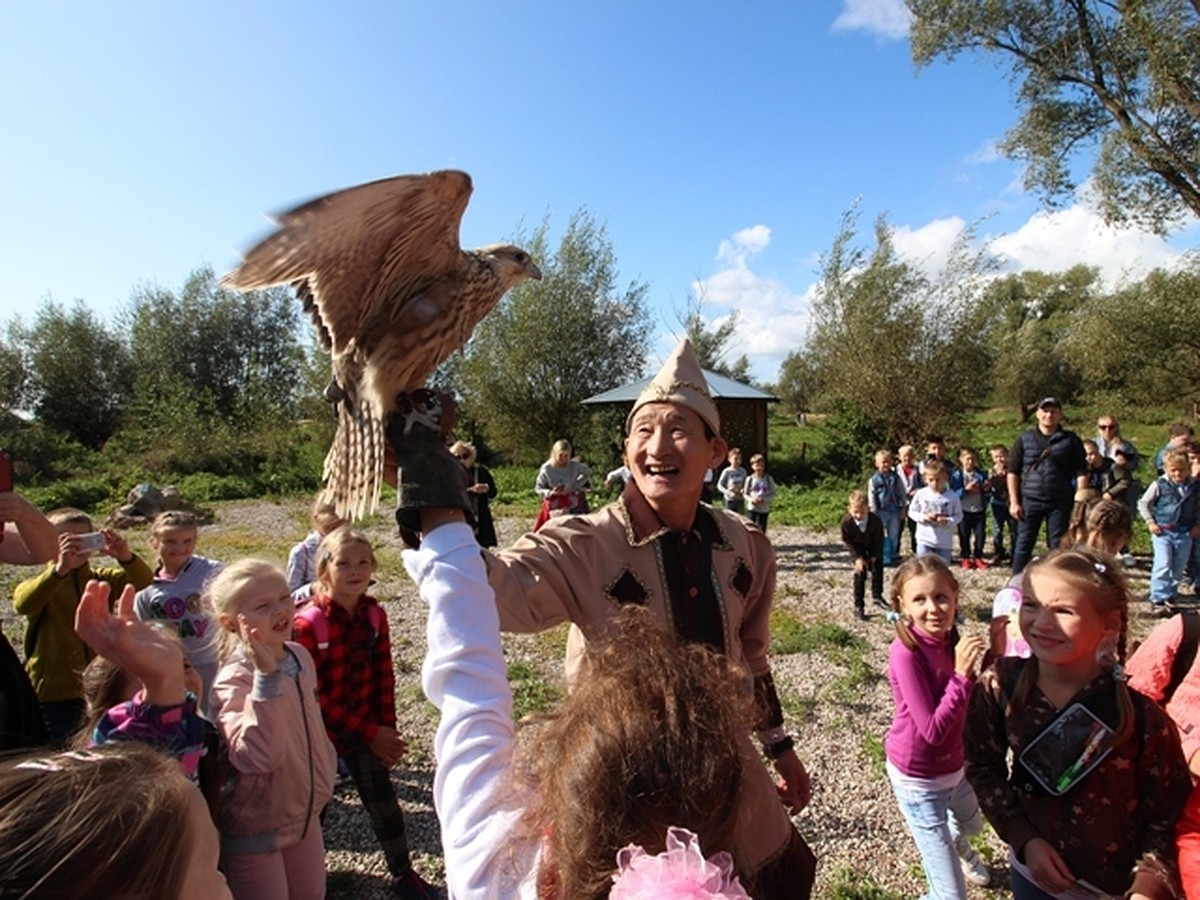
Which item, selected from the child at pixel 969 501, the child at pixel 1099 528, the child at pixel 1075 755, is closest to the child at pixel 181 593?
the child at pixel 1075 755

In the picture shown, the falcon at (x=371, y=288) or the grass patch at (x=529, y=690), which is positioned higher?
the falcon at (x=371, y=288)

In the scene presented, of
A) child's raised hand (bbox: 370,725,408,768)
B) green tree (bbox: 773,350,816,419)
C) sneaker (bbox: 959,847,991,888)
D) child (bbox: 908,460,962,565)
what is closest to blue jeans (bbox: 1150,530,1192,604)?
child (bbox: 908,460,962,565)

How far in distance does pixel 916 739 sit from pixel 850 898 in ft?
3.36

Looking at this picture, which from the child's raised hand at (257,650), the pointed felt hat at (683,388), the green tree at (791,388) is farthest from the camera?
the green tree at (791,388)

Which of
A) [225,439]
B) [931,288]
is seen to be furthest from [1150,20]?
[225,439]

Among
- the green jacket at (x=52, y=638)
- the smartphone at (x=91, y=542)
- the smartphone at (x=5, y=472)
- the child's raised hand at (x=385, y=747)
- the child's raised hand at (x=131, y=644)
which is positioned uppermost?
the smartphone at (x=5, y=472)

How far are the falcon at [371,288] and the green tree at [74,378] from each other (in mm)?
35693

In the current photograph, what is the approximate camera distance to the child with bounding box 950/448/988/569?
377 inches

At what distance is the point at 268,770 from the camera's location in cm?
236

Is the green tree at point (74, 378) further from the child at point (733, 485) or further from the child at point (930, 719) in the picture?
the child at point (930, 719)

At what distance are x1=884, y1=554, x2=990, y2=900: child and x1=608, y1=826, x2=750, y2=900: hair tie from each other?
1991 mm

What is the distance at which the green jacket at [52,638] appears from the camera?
3398 millimetres

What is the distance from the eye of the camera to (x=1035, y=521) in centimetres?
732

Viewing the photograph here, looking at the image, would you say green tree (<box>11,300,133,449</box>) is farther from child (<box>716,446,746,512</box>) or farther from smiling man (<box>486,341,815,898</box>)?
smiling man (<box>486,341,815,898</box>)
